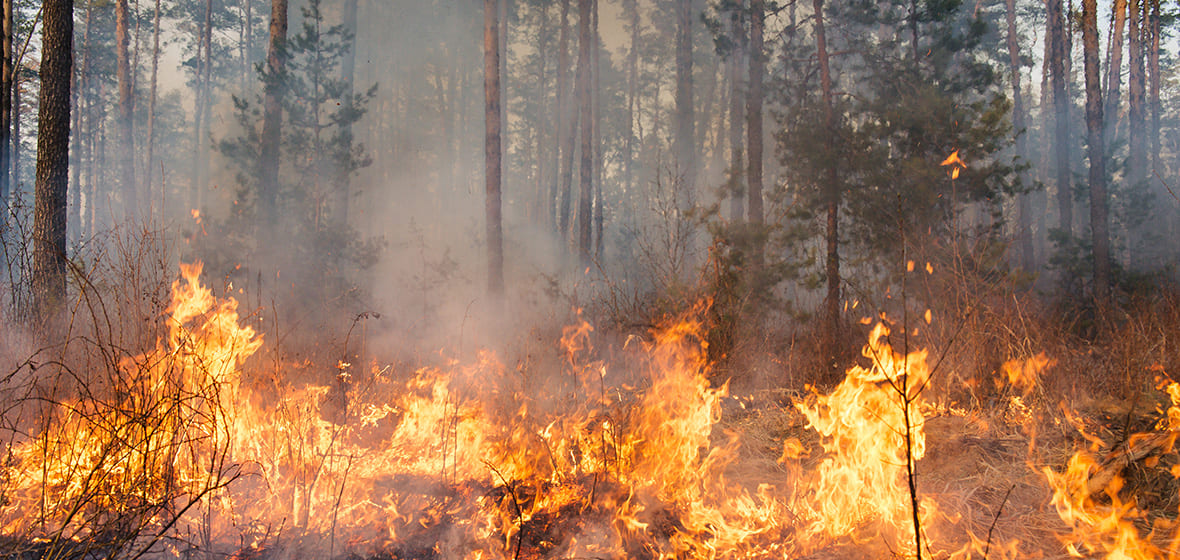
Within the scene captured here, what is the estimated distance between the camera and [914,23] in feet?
32.4

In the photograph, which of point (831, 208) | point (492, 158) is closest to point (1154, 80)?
point (831, 208)

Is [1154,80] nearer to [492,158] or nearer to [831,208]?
[831,208]

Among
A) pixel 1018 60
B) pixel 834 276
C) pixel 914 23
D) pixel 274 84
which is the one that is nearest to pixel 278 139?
pixel 274 84

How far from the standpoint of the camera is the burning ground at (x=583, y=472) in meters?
2.89

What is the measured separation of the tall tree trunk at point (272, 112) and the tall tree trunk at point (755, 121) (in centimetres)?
935

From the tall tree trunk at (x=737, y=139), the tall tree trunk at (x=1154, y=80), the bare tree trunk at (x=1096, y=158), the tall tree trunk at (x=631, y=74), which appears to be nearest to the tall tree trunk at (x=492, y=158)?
the tall tree trunk at (x=737, y=139)

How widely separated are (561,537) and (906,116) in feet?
26.4

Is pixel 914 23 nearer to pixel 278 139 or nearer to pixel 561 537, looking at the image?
pixel 561 537

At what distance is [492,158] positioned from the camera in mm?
11477

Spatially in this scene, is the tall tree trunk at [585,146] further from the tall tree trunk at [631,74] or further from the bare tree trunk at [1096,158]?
the tall tree trunk at [631,74]

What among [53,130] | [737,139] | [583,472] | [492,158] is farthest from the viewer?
[737,139]

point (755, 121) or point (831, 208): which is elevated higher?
point (755, 121)

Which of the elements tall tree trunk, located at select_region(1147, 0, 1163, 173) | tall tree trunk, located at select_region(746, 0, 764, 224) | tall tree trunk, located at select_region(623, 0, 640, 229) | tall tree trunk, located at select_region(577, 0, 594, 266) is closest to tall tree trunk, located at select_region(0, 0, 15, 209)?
tall tree trunk, located at select_region(577, 0, 594, 266)

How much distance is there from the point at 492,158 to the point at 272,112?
4741mm
